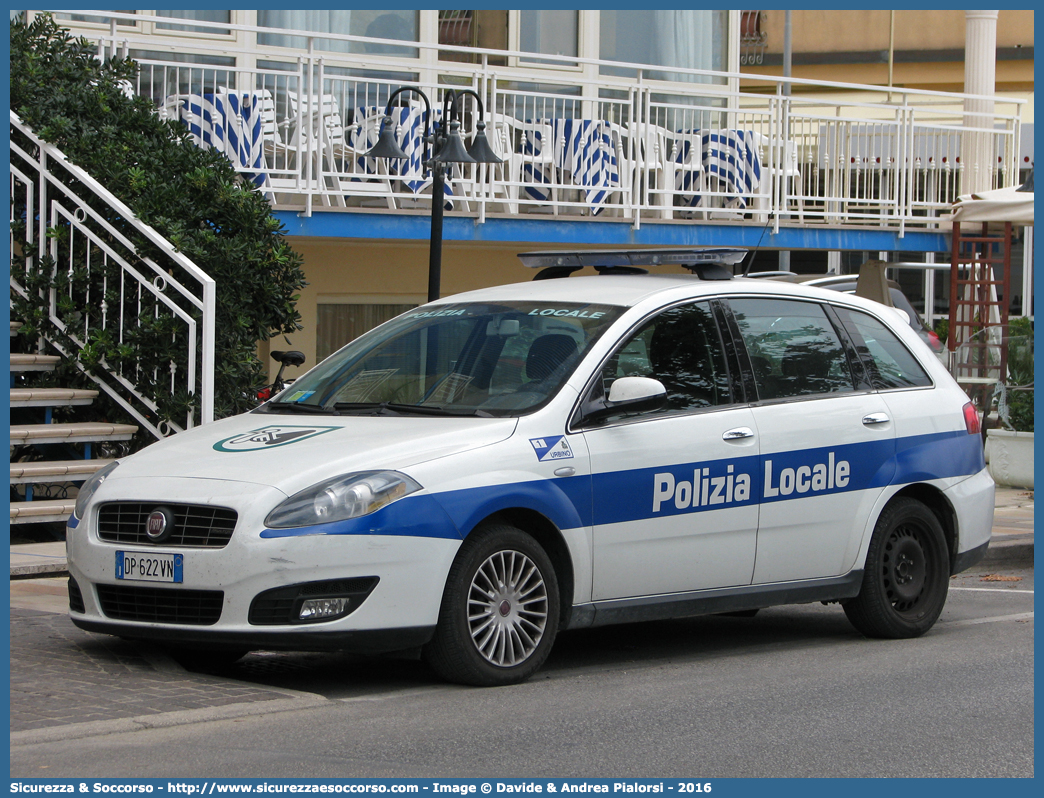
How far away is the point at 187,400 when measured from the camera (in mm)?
10109

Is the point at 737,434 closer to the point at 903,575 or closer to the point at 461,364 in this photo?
the point at 461,364

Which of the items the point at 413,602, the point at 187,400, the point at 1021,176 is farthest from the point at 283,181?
the point at 1021,176

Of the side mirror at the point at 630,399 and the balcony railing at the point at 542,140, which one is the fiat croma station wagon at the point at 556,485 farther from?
the balcony railing at the point at 542,140

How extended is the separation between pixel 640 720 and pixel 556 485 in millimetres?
1140

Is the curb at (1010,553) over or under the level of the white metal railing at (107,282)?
under

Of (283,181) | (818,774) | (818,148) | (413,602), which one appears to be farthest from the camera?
(818,148)

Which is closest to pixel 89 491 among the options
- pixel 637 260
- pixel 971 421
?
pixel 637 260

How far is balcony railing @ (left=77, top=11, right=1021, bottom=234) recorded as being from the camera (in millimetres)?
13820

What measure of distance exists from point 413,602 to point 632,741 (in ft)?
3.66

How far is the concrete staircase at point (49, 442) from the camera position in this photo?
962 cm

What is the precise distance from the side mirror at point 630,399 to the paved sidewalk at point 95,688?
1.77 m

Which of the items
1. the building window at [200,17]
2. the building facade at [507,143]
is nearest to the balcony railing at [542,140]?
the building facade at [507,143]

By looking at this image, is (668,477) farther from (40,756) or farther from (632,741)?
(40,756)

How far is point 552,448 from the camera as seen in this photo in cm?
671
